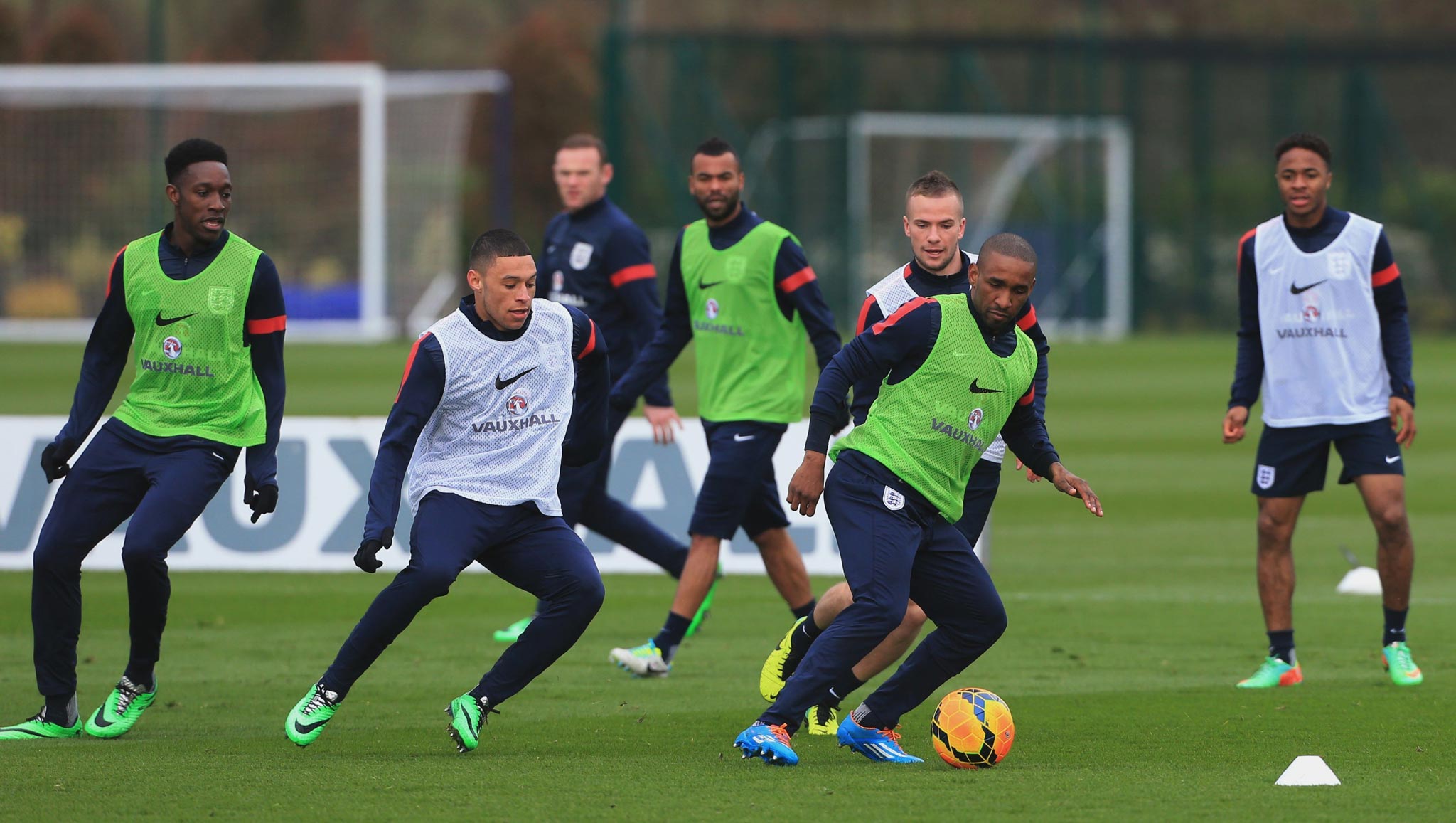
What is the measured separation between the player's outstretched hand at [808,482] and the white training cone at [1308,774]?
5.42ft

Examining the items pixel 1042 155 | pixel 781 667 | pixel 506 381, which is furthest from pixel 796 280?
pixel 1042 155

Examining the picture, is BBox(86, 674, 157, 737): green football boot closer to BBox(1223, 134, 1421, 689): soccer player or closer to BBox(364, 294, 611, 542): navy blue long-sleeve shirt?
BBox(364, 294, 611, 542): navy blue long-sleeve shirt

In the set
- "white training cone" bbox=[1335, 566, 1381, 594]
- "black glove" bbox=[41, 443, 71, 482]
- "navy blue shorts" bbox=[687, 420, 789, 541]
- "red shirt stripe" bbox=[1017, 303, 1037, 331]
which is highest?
"red shirt stripe" bbox=[1017, 303, 1037, 331]

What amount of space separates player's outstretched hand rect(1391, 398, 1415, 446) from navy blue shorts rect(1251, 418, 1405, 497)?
0.04 meters

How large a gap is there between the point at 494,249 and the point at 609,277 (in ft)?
10.2

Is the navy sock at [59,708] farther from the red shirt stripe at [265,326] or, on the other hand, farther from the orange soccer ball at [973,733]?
the orange soccer ball at [973,733]

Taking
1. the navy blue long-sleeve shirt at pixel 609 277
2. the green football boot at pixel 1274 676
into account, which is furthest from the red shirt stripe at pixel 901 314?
the navy blue long-sleeve shirt at pixel 609 277

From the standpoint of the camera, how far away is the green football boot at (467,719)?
21.7 ft

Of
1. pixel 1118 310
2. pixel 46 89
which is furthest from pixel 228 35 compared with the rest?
pixel 1118 310

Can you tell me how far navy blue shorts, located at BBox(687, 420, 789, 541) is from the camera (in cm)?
848

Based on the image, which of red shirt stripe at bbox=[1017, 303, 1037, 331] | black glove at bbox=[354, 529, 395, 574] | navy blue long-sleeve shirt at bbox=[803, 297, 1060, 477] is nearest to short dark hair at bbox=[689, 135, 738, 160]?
red shirt stripe at bbox=[1017, 303, 1037, 331]

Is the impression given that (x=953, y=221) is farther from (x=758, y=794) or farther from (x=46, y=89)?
(x=46, y=89)

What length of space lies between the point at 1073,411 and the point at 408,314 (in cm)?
1514

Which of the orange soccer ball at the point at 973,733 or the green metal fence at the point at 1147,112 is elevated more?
the green metal fence at the point at 1147,112
